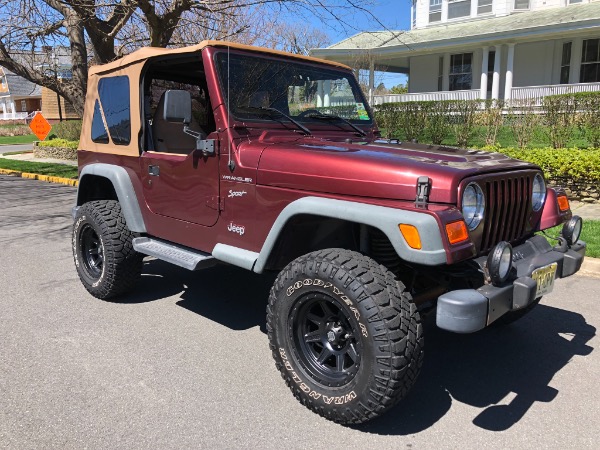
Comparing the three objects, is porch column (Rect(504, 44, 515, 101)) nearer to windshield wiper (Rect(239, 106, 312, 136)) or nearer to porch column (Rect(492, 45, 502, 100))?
porch column (Rect(492, 45, 502, 100))

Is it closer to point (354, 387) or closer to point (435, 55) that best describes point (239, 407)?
point (354, 387)

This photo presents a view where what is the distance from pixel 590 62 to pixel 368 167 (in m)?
19.5

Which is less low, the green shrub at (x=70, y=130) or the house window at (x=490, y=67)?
the house window at (x=490, y=67)

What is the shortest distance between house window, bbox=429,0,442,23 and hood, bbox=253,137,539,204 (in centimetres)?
2133

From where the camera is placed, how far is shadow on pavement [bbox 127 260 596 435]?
117 inches

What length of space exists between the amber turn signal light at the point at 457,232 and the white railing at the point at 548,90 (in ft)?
53.1

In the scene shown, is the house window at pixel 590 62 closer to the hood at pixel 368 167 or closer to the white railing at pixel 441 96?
the white railing at pixel 441 96

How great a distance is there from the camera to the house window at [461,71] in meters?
21.5

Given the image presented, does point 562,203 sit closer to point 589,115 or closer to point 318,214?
point 318,214

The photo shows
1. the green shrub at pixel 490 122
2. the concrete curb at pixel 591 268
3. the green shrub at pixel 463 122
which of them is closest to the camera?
the concrete curb at pixel 591 268

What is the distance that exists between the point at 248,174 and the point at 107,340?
1736mm

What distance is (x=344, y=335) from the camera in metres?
2.93

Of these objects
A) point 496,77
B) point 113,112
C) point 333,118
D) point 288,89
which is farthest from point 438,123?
point 113,112

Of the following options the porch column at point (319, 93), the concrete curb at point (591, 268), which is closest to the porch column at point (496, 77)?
the concrete curb at point (591, 268)
